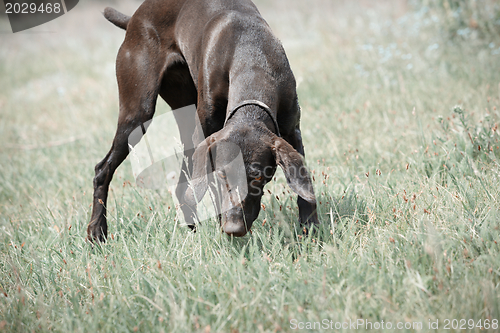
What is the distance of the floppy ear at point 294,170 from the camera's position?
2.13m

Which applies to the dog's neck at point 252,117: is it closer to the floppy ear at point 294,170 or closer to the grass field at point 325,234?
the floppy ear at point 294,170

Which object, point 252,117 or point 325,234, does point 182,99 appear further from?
point 325,234

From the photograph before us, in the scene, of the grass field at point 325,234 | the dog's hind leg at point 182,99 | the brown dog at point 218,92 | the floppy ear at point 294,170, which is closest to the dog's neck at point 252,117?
the brown dog at point 218,92

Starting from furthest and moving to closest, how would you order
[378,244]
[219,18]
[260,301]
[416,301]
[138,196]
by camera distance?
1. [138,196]
2. [219,18]
3. [378,244]
4. [260,301]
5. [416,301]

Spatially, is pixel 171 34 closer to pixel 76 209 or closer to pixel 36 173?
pixel 76 209

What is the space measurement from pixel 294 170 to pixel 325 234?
0.57 meters

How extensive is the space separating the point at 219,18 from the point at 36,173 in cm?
327

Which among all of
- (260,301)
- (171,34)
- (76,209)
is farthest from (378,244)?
(76,209)

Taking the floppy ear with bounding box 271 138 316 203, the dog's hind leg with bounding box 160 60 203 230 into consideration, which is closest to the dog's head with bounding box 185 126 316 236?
the floppy ear with bounding box 271 138 316 203

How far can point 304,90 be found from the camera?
589 centimetres

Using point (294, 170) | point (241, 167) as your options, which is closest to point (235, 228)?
point (241, 167)

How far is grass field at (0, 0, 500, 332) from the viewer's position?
182 centimetres

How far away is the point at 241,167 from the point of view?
7.07 ft

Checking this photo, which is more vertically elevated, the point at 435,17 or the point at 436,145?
the point at 435,17
